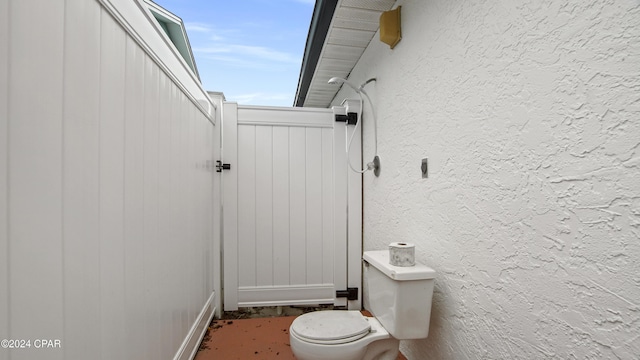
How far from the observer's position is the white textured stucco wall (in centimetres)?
64

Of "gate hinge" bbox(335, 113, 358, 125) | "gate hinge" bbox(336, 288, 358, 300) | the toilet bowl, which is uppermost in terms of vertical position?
"gate hinge" bbox(335, 113, 358, 125)

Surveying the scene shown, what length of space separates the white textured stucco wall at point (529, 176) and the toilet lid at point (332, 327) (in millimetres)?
354

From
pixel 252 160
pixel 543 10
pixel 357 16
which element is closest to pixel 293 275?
pixel 252 160

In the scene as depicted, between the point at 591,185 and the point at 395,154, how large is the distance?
3.53 feet

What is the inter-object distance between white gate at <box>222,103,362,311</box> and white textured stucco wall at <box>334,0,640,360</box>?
2.98ft

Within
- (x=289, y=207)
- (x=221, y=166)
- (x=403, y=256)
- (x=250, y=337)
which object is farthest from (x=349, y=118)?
(x=250, y=337)

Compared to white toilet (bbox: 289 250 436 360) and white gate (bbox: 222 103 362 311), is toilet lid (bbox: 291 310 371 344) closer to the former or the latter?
white toilet (bbox: 289 250 436 360)

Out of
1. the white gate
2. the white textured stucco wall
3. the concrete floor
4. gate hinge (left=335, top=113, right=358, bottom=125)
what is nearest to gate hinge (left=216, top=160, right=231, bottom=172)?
the white gate

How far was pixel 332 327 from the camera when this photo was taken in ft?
4.31

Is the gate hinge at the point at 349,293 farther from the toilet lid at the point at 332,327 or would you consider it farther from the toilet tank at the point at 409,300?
the toilet tank at the point at 409,300

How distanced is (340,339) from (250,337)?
0.93m

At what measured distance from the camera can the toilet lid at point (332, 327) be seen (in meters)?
1.24

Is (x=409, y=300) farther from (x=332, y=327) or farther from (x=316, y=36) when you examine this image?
(x=316, y=36)

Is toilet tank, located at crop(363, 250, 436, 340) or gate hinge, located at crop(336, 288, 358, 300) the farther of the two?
gate hinge, located at crop(336, 288, 358, 300)
